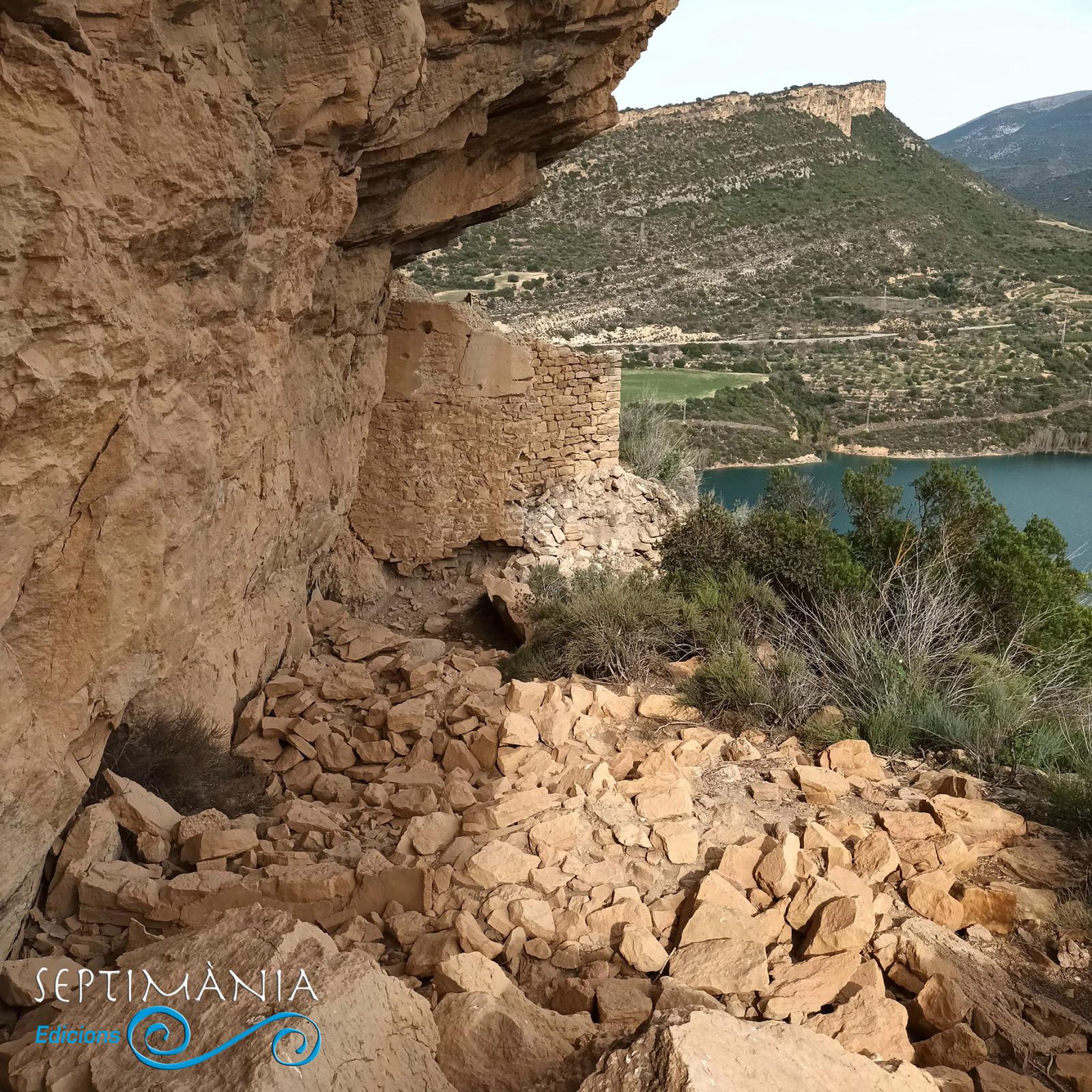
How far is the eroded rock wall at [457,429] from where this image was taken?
877cm

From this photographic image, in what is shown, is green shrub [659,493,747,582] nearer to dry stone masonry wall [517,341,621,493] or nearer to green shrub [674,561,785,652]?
green shrub [674,561,785,652]

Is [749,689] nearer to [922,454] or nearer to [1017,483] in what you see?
[1017,483]

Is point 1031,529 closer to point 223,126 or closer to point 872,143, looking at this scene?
point 223,126

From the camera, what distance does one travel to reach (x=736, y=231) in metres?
36.1

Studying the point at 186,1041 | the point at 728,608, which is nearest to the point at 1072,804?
the point at 728,608

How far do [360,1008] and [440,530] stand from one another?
22.7ft

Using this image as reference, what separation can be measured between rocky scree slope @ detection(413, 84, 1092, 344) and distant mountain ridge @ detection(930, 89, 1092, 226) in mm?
17404

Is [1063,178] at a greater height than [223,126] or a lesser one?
greater

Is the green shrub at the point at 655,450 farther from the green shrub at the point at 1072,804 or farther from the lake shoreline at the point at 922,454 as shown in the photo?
the green shrub at the point at 1072,804

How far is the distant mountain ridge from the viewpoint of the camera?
66312 mm

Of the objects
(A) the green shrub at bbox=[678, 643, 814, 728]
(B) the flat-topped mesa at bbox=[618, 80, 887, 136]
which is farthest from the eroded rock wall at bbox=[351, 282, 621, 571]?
(B) the flat-topped mesa at bbox=[618, 80, 887, 136]

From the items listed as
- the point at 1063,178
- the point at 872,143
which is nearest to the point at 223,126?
the point at 872,143

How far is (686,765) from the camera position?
5.30m

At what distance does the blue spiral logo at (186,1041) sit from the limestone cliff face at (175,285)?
1006mm
